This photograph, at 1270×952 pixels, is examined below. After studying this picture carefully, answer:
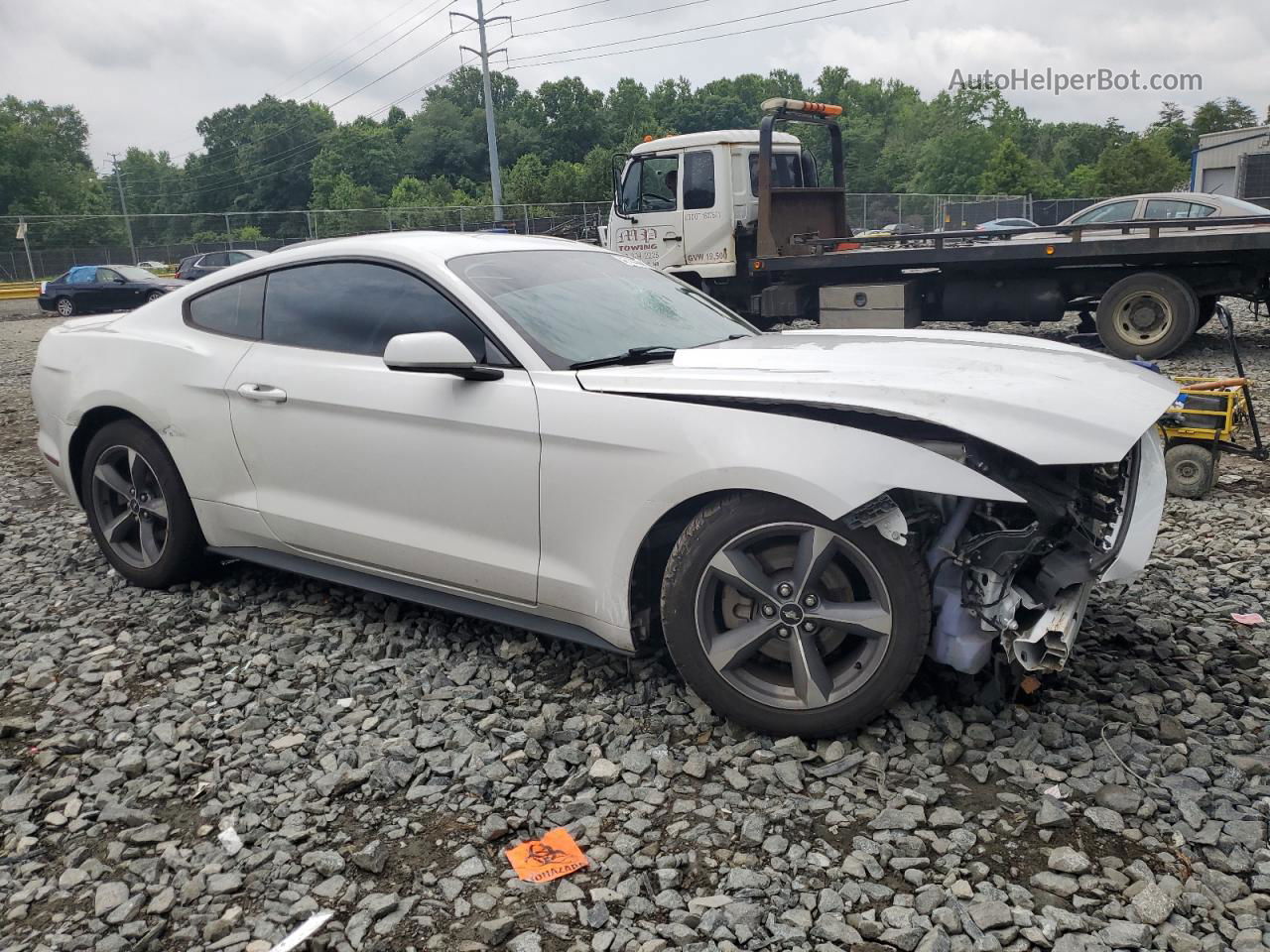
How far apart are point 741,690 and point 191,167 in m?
117

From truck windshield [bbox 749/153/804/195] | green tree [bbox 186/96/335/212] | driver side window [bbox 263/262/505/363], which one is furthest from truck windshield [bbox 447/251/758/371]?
green tree [bbox 186/96/335/212]

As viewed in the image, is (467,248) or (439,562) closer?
(439,562)

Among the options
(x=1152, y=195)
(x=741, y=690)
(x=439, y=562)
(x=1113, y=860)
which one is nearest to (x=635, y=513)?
(x=741, y=690)

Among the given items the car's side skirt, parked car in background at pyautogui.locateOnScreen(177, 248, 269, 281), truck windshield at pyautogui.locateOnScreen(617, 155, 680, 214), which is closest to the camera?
the car's side skirt

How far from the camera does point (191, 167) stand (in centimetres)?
10531

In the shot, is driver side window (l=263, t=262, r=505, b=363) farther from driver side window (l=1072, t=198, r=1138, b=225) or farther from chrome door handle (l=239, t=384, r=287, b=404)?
driver side window (l=1072, t=198, r=1138, b=225)

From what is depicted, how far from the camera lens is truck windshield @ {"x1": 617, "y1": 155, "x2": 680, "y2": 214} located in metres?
12.6

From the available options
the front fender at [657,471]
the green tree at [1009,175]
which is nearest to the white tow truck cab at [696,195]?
the front fender at [657,471]

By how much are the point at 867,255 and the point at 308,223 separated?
3036 centimetres

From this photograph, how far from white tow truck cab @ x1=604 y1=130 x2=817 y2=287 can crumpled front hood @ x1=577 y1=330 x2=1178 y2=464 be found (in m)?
9.16

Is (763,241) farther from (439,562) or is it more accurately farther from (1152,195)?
(439,562)

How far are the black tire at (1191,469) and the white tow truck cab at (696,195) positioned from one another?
7.56 meters

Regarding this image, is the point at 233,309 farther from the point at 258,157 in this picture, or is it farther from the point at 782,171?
the point at 258,157

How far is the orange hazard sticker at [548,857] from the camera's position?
2.57 m
